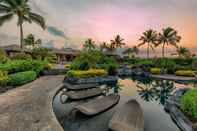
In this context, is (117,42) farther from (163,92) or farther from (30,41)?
(163,92)

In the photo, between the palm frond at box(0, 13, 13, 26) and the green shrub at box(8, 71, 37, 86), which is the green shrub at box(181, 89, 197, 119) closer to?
the green shrub at box(8, 71, 37, 86)

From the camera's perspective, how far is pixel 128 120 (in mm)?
6766

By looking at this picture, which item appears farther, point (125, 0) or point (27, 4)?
point (27, 4)

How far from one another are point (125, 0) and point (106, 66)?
11017 mm

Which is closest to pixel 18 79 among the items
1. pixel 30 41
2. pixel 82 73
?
pixel 82 73

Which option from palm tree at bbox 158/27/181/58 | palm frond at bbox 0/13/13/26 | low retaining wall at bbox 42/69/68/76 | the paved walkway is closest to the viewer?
the paved walkway

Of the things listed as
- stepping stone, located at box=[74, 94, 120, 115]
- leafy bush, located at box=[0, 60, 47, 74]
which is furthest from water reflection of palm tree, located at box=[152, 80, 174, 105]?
leafy bush, located at box=[0, 60, 47, 74]

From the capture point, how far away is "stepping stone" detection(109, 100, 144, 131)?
6035mm

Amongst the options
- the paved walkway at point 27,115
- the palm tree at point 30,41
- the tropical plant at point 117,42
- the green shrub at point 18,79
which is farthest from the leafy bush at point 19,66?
the tropical plant at point 117,42

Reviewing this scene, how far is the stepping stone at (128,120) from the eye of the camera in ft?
19.8

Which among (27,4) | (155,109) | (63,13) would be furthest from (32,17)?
(155,109)

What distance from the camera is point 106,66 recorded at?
84.4 feet

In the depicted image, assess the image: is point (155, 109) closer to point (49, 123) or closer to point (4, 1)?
point (49, 123)

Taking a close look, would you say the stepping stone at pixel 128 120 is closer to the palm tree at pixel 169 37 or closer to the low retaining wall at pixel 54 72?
the low retaining wall at pixel 54 72
